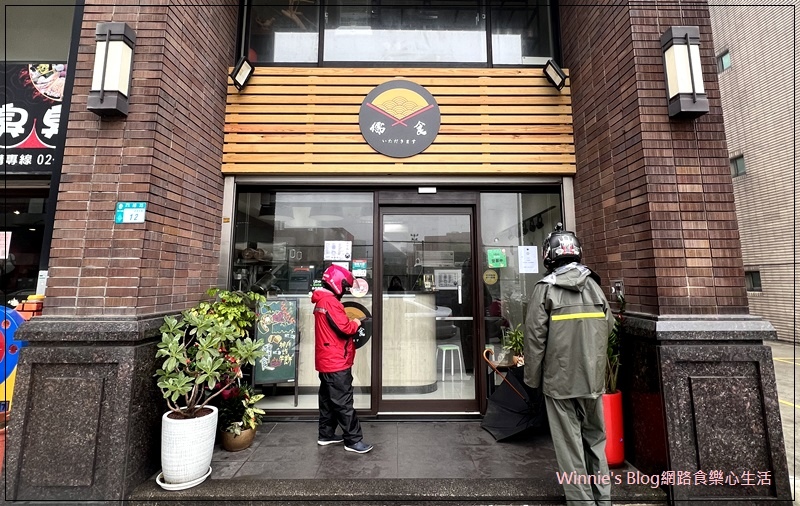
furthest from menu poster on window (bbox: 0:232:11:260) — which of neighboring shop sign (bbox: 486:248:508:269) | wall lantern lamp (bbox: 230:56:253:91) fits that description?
neighboring shop sign (bbox: 486:248:508:269)

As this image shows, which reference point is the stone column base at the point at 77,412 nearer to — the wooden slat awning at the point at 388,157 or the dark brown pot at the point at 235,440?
the dark brown pot at the point at 235,440

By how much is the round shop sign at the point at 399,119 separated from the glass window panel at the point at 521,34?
1.19 metres

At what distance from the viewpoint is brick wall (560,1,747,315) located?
2.79m

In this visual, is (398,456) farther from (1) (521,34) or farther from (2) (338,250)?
(1) (521,34)

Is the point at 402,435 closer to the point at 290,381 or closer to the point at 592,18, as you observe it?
the point at 290,381

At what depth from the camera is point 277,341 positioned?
13.2 feet

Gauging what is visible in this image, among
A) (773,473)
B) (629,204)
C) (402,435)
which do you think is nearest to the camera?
(773,473)

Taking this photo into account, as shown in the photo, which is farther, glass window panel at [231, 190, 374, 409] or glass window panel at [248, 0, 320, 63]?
glass window panel at [248, 0, 320, 63]

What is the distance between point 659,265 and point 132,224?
4279 mm

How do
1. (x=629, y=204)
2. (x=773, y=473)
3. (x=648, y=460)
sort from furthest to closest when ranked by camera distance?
(x=629, y=204) → (x=648, y=460) → (x=773, y=473)

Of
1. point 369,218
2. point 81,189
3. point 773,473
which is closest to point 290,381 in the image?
point 369,218

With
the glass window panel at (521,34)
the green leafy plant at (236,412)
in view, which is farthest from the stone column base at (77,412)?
the glass window panel at (521,34)

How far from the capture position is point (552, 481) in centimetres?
270

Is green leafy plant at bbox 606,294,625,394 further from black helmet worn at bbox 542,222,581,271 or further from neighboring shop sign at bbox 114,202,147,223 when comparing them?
neighboring shop sign at bbox 114,202,147,223
